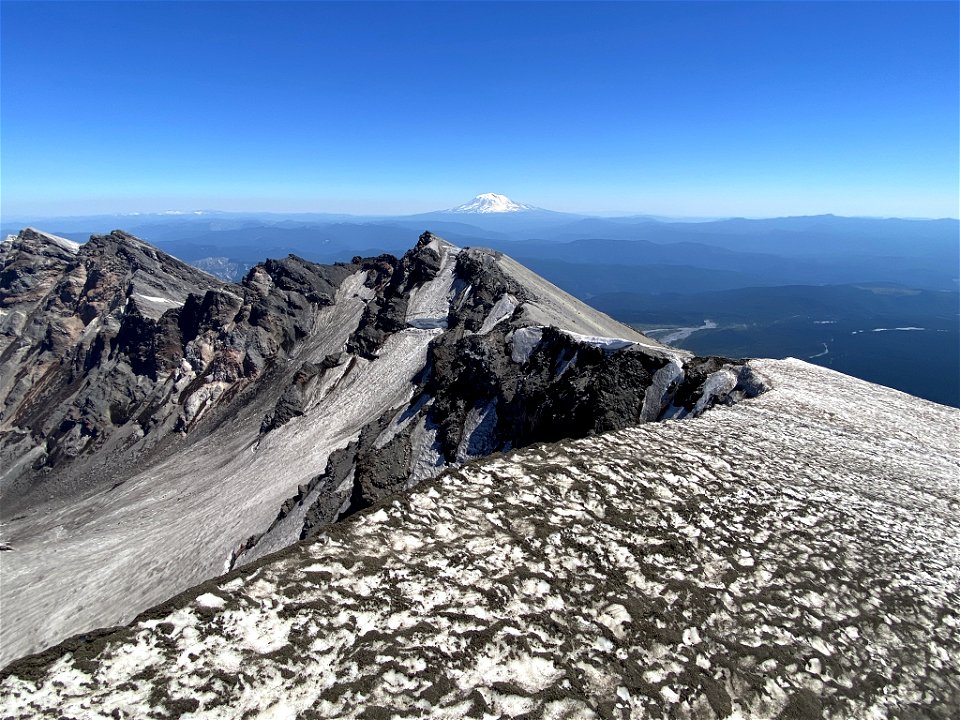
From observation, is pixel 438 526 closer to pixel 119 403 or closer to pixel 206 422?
pixel 206 422

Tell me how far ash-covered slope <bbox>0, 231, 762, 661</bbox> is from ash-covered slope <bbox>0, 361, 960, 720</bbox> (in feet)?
35.9

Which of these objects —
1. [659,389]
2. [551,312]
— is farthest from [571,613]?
[551,312]

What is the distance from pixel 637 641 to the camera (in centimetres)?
694

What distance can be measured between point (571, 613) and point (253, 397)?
71.4 metres

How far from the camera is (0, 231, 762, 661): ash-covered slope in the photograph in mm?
35281

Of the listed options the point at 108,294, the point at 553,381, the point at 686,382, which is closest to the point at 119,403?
the point at 108,294

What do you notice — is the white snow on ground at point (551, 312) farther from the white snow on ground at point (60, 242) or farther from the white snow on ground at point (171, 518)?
the white snow on ground at point (60, 242)

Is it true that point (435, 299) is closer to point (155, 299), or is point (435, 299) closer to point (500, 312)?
point (500, 312)

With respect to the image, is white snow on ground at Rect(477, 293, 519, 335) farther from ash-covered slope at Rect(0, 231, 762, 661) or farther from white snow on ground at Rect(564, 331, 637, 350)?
white snow on ground at Rect(564, 331, 637, 350)

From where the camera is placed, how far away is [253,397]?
6975 cm

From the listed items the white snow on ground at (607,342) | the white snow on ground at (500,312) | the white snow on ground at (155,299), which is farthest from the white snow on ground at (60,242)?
the white snow on ground at (607,342)

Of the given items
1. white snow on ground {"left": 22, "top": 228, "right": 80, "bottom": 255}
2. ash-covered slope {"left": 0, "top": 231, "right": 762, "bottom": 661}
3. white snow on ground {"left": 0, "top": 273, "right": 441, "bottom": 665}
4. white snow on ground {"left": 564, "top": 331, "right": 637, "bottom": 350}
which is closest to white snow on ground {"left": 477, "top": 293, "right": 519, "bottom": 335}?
ash-covered slope {"left": 0, "top": 231, "right": 762, "bottom": 661}

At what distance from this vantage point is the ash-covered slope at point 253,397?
35281 mm

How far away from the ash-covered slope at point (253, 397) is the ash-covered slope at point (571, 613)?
1095 cm
